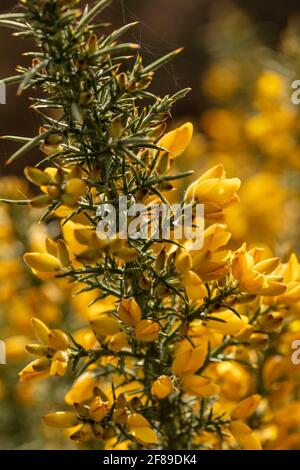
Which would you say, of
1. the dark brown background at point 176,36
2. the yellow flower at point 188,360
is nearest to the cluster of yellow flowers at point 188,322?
the yellow flower at point 188,360

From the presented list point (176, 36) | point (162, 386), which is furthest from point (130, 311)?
point (176, 36)

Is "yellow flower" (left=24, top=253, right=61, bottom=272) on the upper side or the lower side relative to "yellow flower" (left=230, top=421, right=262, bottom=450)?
upper

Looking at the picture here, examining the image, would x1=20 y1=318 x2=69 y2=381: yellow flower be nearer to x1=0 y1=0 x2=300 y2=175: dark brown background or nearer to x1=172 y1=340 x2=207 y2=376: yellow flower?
x1=172 y1=340 x2=207 y2=376: yellow flower

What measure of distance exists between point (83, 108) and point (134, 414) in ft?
1.98

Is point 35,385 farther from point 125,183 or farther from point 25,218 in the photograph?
point 125,183

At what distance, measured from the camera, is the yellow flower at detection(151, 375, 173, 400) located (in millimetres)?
1319

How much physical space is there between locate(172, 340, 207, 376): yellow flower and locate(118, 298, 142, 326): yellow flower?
134 millimetres

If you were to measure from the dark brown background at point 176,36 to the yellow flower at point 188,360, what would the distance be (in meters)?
5.47

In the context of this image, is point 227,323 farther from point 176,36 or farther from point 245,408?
point 176,36

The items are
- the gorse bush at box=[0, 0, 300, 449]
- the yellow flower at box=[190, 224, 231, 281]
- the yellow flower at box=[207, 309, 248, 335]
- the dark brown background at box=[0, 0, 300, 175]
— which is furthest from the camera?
the dark brown background at box=[0, 0, 300, 175]

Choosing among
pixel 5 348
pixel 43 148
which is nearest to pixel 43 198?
pixel 43 148

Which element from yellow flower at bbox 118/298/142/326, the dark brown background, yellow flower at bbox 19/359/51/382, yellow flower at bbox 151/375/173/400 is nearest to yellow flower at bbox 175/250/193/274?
yellow flower at bbox 118/298/142/326

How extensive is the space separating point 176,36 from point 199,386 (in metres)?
7.52

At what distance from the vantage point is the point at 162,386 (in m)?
1.32
